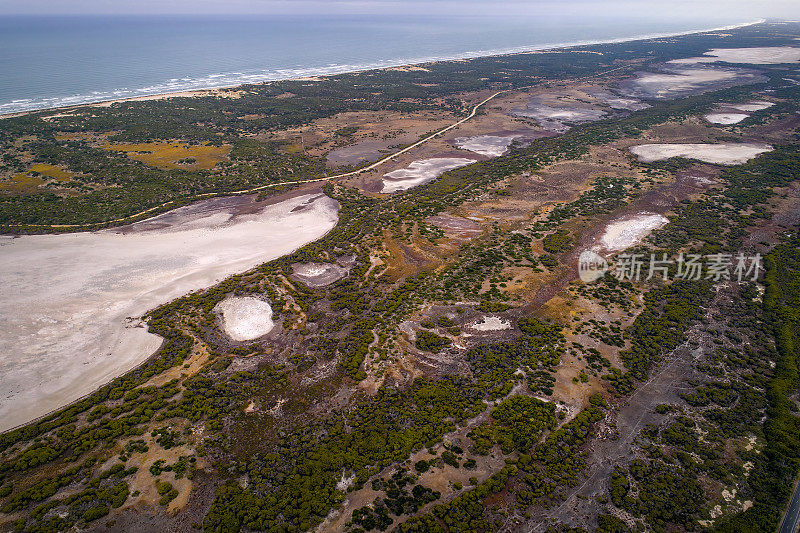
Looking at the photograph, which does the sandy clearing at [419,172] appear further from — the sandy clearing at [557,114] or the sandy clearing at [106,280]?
the sandy clearing at [557,114]

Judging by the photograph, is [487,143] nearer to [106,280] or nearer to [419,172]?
[419,172]

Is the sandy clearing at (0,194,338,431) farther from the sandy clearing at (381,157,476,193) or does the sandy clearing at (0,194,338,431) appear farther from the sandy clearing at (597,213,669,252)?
the sandy clearing at (597,213,669,252)

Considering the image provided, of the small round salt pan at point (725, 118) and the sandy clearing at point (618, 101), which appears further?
the sandy clearing at point (618, 101)

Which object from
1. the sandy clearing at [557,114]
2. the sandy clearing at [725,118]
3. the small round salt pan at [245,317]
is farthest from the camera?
the sandy clearing at [557,114]

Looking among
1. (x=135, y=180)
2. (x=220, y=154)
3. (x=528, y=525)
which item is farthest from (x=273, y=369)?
(x=220, y=154)

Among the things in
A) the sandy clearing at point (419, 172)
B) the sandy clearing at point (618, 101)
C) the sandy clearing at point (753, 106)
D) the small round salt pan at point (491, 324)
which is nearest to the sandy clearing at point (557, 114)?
the sandy clearing at point (618, 101)

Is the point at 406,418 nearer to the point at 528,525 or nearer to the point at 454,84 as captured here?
the point at 528,525

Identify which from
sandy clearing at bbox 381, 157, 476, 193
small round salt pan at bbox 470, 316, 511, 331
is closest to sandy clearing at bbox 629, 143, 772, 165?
sandy clearing at bbox 381, 157, 476, 193
